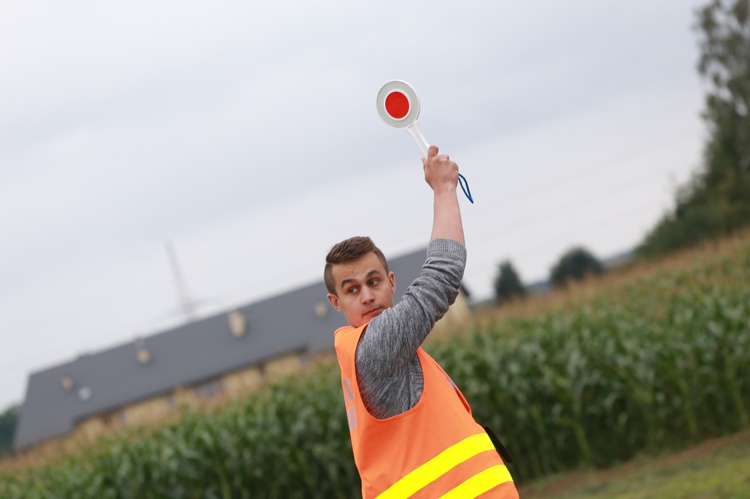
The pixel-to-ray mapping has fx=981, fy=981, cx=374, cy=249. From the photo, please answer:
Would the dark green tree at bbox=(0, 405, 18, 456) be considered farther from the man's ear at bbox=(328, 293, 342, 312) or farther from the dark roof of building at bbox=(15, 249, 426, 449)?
the man's ear at bbox=(328, 293, 342, 312)

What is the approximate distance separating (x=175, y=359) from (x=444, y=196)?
152 ft

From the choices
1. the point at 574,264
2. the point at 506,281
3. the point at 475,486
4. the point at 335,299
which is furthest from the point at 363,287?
the point at 574,264

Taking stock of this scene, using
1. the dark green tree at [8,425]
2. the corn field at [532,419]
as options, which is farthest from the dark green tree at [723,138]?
the dark green tree at [8,425]

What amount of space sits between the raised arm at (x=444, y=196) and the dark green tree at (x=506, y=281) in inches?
1455

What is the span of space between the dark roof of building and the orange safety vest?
132 ft

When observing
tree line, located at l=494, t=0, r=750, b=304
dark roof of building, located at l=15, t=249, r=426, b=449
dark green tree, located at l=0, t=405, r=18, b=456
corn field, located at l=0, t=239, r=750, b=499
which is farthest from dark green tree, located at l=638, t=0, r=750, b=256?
dark green tree, located at l=0, t=405, r=18, b=456

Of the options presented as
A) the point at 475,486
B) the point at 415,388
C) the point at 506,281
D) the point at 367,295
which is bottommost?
the point at 475,486

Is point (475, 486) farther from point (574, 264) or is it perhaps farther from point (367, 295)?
point (574, 264)

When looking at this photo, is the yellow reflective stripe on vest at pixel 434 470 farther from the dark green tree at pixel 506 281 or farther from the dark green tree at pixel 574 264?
the dark green tree at pixel 574 264

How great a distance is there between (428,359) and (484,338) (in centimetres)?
1100

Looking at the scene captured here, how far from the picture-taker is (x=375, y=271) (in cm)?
261

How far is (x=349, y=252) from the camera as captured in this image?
261 cm

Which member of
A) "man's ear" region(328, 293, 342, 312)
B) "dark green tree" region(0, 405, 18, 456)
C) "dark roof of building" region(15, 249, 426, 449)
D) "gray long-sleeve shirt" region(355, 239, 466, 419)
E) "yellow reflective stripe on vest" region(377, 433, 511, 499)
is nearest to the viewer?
"gray long-sleeve shirt" region(355, 239, 466, 419)

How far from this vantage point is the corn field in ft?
35.4
